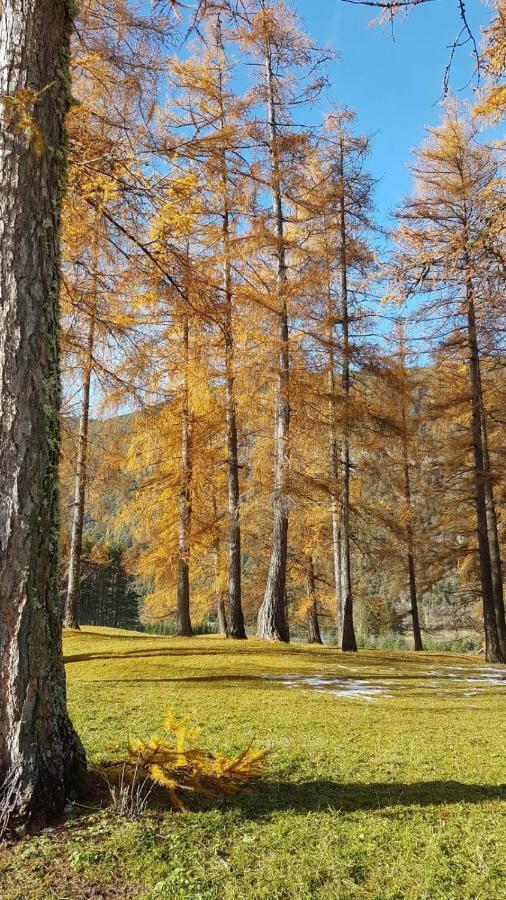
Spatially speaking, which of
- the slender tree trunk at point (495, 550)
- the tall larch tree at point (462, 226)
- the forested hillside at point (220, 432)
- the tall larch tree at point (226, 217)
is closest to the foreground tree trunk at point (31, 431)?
the forested hillside at point (220, 432)

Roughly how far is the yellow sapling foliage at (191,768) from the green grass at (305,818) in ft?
0.42

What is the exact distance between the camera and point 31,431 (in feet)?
8.37

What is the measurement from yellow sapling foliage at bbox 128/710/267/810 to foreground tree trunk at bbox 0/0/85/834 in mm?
435

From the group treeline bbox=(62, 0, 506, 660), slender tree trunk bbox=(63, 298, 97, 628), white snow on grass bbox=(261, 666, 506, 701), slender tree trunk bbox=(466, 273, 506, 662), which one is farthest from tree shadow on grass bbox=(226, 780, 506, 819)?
slender tree trunk bbox=(466, 273, 506, 662)

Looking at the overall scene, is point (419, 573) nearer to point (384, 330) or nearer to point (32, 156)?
point (384, 330)

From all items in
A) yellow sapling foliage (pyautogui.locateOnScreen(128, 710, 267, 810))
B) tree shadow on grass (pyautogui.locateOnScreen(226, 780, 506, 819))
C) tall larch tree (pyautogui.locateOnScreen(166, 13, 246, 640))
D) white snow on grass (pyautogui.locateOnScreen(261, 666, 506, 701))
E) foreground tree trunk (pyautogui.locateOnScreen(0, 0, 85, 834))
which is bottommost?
white snow on grass (pyautogui.locateOnScreen(261, 666, 506, 701))

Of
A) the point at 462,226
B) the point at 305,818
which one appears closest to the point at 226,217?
the point at 462,226

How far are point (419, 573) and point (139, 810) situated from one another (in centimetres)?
1515

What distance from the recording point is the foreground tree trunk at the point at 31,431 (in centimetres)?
242

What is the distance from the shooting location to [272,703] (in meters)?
5.35

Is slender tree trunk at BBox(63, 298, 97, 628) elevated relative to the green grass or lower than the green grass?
elevated

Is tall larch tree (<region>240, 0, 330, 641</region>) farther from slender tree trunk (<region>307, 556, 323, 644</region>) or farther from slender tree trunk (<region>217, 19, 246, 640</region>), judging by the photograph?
slender tree trunk (<region>307, 556, 323, 644</region>)

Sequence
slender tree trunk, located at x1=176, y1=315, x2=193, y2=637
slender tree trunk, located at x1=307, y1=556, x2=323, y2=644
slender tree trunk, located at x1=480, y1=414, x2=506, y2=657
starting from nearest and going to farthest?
slender tree trunk, located at x1=480, y1=414, x2=506, y2=657 → slender tree trunk, located at x1=176, y1=315, x2=193, y2=637 → slender tree trunk, located at x1=307, y1=556, x2=323, y2=644

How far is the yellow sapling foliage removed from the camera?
2850mm
